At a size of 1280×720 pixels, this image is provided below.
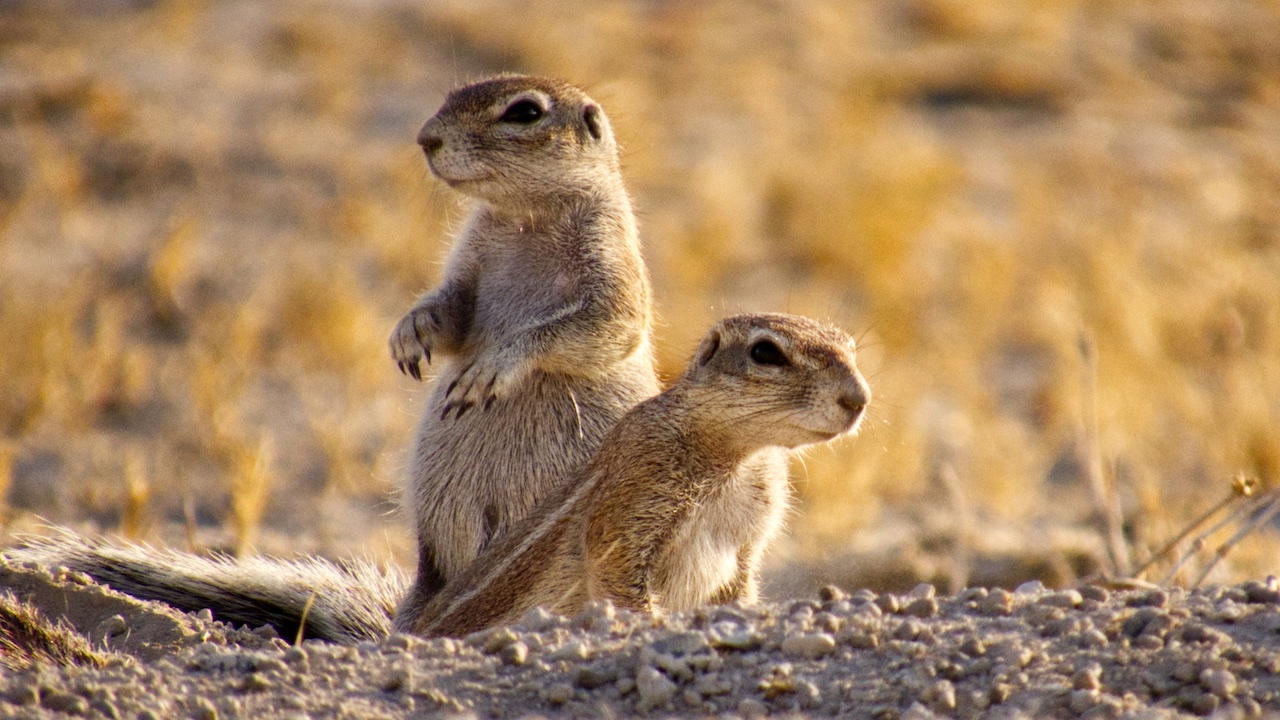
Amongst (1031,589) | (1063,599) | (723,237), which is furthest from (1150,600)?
(723,237)

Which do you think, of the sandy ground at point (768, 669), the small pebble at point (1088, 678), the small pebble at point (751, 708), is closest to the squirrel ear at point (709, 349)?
the sandy ground at point (768, 669)

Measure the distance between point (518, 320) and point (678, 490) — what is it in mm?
1182

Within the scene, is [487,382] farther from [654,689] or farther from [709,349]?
[654,689]

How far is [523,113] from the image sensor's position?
5.12 meters

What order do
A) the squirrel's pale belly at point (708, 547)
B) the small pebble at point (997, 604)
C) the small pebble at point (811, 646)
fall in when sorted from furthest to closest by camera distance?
the squirrel's pale belly at point (708, 547) < the small pebble at point (997, 604) < the small pebble at point (811, 646)

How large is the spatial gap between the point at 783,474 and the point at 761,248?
9046 mm

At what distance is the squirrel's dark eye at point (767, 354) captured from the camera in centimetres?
420

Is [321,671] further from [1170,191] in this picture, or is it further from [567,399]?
[1170,191]

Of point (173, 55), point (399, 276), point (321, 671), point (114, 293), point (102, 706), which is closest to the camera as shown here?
point (102, 706)

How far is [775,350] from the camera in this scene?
166 inches

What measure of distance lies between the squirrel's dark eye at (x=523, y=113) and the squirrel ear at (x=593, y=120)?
20 cm

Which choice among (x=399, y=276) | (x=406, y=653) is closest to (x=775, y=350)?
(x=406, y=653)

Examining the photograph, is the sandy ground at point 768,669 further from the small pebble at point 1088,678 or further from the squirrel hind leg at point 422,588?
the squirrel hind leg at point 422,588

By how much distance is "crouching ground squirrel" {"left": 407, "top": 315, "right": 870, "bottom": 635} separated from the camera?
411 centimetres
